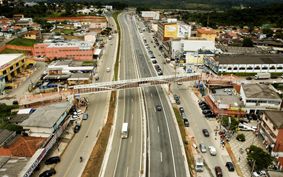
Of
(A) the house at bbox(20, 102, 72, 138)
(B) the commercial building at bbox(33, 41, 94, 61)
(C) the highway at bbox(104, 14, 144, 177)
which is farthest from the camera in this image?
(B) the commercial building at bbox(33, 41, 94, 61)

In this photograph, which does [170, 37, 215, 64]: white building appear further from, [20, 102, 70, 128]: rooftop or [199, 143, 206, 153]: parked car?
[20, 102, 70, 128]: rooftop

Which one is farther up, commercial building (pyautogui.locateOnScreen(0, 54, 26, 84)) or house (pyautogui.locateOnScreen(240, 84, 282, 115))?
commercial building (pyautogui.locateOnScreen(0, 54, 26, 84))

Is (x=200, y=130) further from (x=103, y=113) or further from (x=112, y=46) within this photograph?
(x=112, y=46)

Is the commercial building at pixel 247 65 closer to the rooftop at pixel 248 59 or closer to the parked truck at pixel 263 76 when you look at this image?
the rooftop at pixel 248 59

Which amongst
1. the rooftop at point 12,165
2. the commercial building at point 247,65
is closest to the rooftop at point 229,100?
the commercial building at point 247,65

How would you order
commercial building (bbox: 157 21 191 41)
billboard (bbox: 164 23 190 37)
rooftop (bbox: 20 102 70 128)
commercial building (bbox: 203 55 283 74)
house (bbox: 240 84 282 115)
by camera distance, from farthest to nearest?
1. billboard (bbox: 164 23 190 37)
2. commercial building (bbox: 157 21 191 41)
3. commercial building (bbox: 203 55 283 74)
4. house (bbox: 240 84 282 115)
5. rooftop (bbox: 20 102 70 128)

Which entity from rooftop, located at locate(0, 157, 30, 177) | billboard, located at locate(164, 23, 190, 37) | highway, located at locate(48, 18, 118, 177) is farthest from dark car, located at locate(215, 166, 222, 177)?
billboard, located at locate(164, 23, 190, 37)

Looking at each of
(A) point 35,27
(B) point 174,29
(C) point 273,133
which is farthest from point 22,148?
(A) point 35,27
